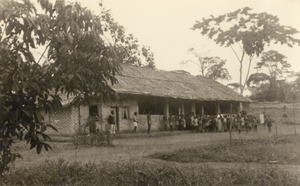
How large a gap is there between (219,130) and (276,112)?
15513mm

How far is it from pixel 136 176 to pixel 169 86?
2033 centimetres

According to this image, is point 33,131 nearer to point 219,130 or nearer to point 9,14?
point 9,14

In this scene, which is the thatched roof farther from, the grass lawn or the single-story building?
the grass lawn

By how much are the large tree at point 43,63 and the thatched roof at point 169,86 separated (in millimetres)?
16407

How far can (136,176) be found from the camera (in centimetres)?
829

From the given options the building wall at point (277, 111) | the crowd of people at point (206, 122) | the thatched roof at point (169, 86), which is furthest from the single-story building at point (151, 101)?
the building wall at point (277, 111)

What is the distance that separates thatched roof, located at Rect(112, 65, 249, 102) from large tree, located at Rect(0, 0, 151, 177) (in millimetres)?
16407

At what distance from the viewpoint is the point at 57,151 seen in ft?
48.1

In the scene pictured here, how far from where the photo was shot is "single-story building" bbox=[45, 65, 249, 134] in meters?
22.1

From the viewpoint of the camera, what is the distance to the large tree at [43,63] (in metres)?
5.11

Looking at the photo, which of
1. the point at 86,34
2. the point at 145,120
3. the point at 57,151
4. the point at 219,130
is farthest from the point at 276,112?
the point at 86,34

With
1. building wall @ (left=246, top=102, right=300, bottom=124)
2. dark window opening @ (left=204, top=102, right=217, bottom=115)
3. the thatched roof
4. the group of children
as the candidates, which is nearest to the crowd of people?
the group of children

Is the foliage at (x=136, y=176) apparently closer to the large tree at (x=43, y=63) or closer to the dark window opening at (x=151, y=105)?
the large tree at (x=43, y=63)

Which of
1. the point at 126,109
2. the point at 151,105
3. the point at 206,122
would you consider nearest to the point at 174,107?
the point at 151,105
